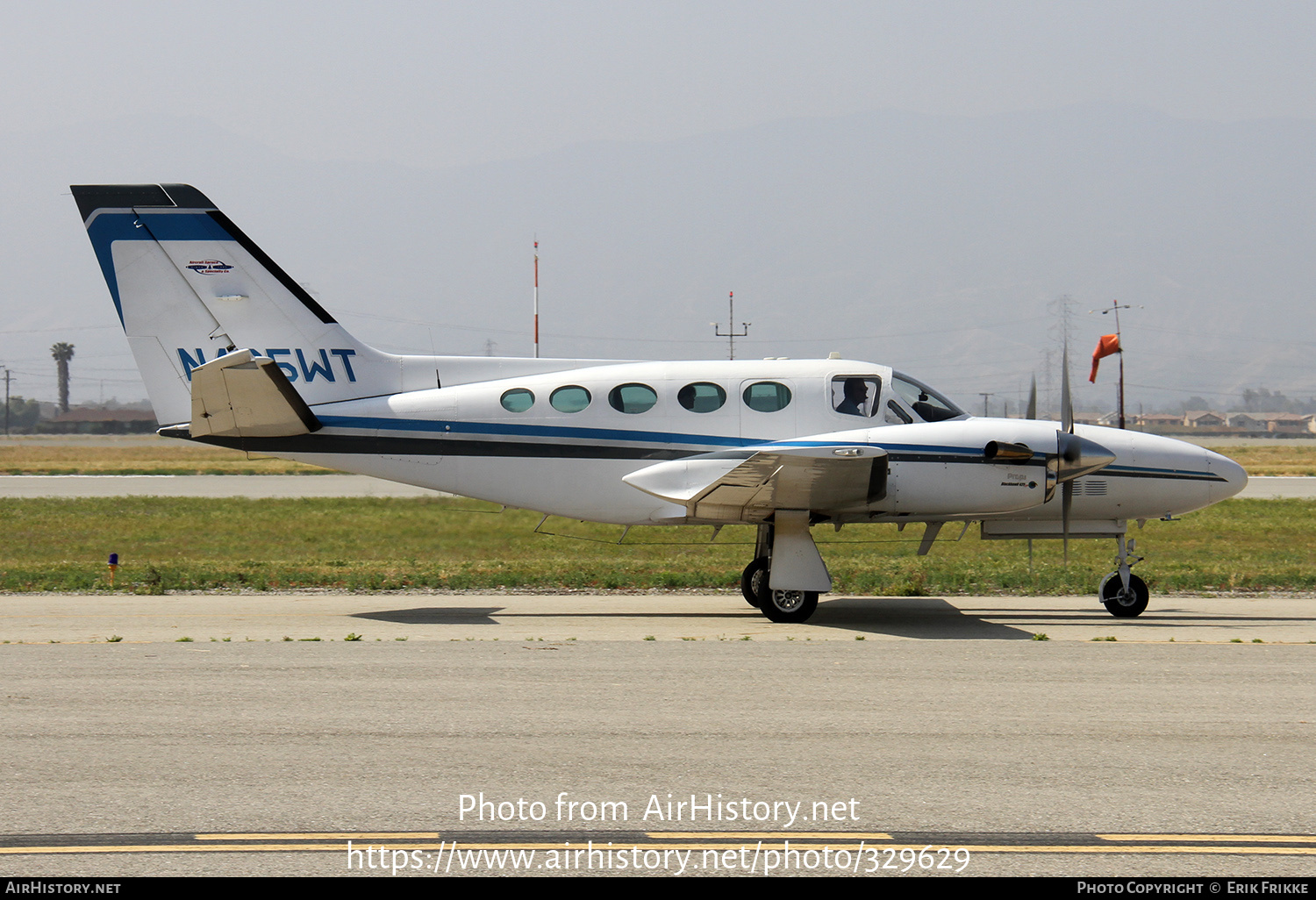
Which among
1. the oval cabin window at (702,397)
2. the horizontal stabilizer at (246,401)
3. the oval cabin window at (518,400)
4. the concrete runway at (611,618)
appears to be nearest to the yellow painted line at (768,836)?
the concrete runway at (611,618)

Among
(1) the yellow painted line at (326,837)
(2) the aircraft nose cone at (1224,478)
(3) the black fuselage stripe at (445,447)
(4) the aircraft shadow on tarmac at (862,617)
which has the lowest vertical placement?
(4) the aircraft shadow on tarmac at (862,617)

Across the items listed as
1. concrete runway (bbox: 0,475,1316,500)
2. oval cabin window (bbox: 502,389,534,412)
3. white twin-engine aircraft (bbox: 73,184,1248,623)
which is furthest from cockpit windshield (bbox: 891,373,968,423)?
concrete runway (bbox: 0,475,1316,500)

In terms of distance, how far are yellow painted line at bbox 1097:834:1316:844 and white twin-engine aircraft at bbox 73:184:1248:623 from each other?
8.35 m

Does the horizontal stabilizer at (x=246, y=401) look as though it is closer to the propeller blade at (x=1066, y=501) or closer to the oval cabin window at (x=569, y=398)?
the oval cabin window at (x=569, y=398)

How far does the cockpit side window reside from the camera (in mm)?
14852

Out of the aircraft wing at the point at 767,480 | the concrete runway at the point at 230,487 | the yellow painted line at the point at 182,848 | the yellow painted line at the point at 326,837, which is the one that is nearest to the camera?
the yellow painted line at the point at 182,848

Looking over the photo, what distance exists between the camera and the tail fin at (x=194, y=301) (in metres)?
15.3

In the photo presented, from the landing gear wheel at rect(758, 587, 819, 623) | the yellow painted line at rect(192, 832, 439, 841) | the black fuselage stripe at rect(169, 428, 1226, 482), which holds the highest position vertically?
the black fuselage stripe at rect(169, 428, 1226, 482)

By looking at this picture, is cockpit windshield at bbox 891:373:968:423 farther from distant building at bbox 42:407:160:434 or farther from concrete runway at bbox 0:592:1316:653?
distant building at bbox 42:407:160:434

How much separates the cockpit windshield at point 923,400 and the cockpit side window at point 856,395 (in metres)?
0.30

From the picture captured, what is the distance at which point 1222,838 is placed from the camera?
5859mm

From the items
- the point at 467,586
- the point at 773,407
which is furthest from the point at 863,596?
the point at 467,586

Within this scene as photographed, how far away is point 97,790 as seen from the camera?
6629 mm

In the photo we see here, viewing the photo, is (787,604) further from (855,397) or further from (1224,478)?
(1224,478)
